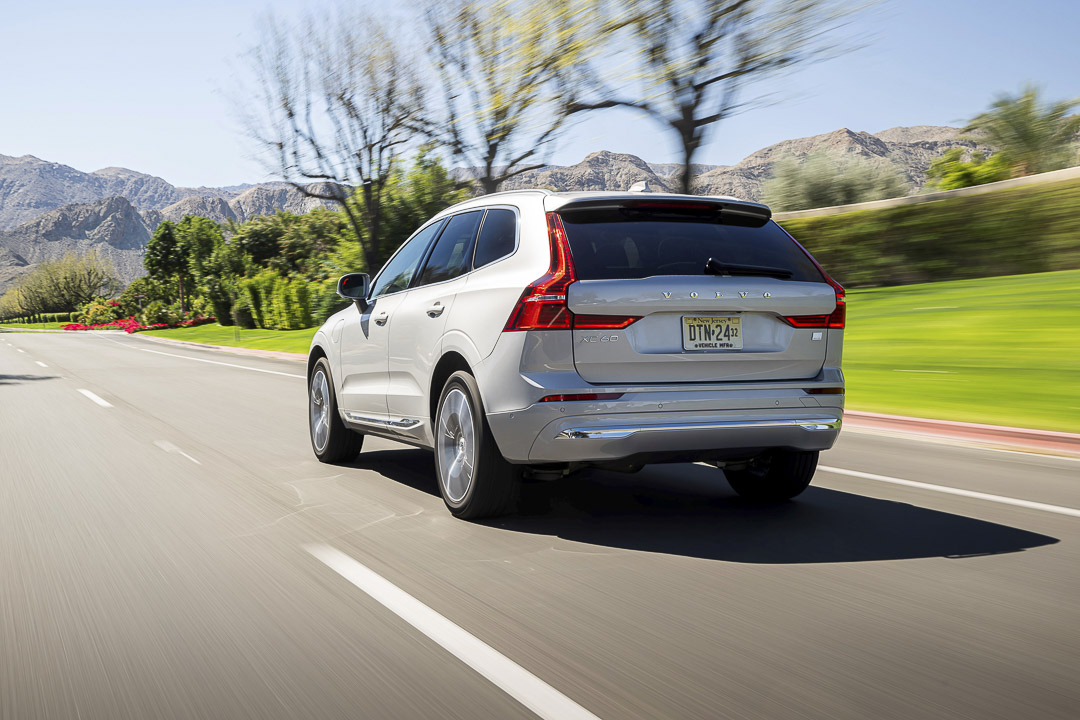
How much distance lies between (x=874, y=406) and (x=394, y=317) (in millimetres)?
7010

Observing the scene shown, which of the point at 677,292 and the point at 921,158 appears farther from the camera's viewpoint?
the point at 921,158

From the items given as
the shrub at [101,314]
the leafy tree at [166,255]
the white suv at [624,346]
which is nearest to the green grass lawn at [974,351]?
the white suv at [624,346]

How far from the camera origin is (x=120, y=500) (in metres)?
6.81

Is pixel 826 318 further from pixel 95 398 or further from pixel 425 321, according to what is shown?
pixel 95 398

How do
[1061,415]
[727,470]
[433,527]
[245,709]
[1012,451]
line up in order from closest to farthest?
[245,709] → [433,527] → [727,470] → [1012,451] → [1061,415]

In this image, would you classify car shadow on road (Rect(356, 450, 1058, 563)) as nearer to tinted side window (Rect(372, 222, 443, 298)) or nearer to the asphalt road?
the asphalt road

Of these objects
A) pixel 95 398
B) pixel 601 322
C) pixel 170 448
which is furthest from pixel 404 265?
pixel 95 398

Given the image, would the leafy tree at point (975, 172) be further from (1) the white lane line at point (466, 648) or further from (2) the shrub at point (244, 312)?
(2) the shrub at point (244, 312)

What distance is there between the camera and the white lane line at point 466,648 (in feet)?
10.3

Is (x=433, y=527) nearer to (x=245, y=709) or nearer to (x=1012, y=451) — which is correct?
(x=245, y=709)

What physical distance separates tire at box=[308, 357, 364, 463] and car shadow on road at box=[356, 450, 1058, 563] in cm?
113

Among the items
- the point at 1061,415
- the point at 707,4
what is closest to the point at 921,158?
the point at 707,4

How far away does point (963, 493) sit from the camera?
667 cm

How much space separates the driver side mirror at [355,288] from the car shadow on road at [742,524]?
4.92 feet
